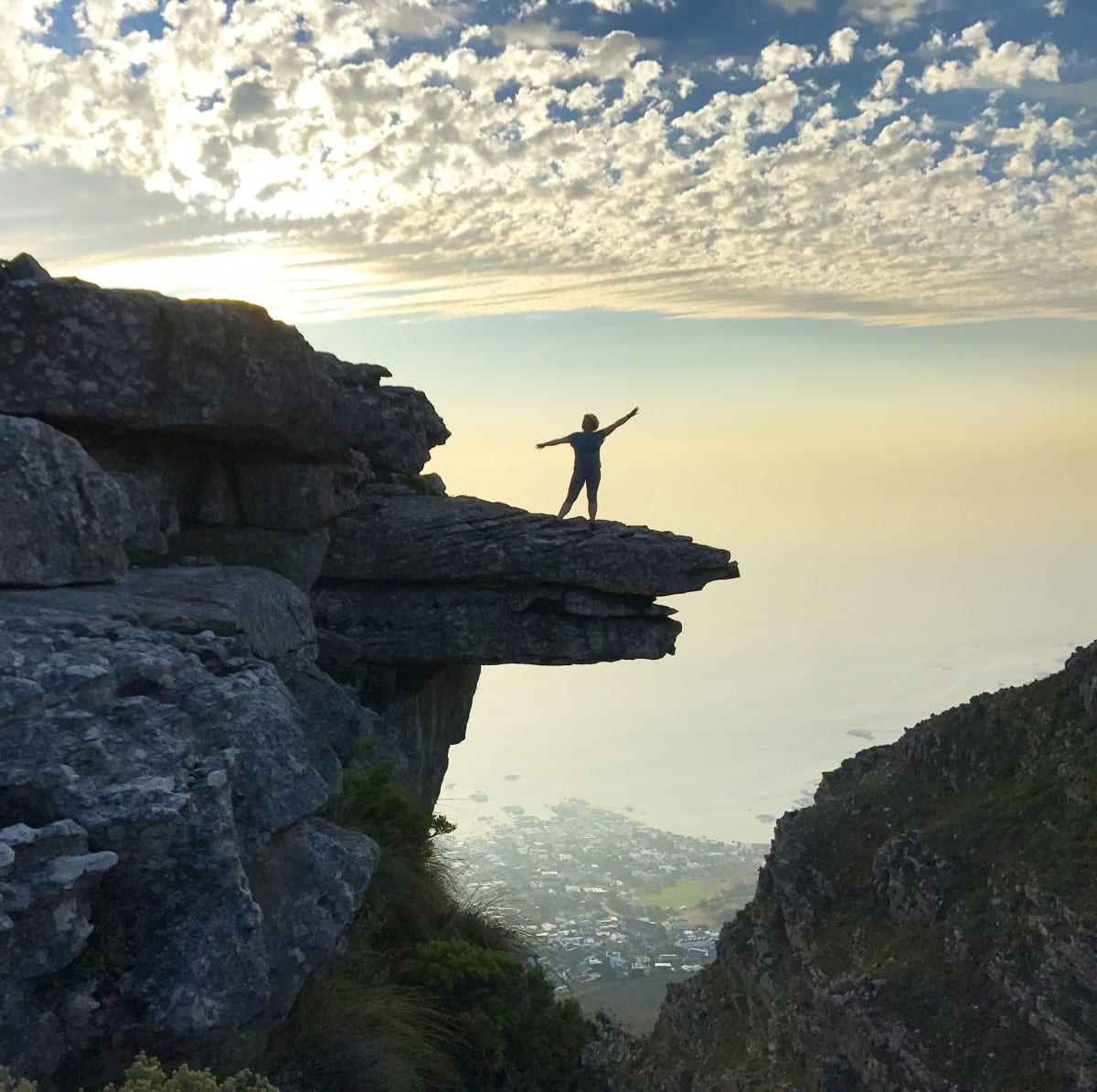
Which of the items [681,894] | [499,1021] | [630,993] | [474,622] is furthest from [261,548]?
[681,894]

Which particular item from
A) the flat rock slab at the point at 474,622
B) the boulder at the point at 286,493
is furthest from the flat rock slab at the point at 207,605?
the flat rock slab at the point at 474,622

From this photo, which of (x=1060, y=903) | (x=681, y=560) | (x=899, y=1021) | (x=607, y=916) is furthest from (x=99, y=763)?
(x=607, y=916)

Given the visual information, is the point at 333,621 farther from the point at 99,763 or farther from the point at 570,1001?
the point at 99,763

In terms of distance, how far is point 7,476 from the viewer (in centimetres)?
1311

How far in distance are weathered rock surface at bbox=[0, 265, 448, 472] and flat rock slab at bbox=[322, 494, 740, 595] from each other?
3395mm

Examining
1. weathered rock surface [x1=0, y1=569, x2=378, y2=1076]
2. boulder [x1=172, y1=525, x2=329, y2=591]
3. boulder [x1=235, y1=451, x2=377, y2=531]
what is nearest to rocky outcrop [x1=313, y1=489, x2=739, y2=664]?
boulder [x1=172, y1=525, x2=329, y2=591]

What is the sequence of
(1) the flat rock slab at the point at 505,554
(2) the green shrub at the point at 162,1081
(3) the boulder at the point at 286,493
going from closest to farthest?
(2) the green shrub at the point at 162,1081 < (3) the boulder at the point at 286,493 < (1) the flat rock slab at the point at 505,554

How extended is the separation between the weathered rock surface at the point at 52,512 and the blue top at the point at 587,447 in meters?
12.4

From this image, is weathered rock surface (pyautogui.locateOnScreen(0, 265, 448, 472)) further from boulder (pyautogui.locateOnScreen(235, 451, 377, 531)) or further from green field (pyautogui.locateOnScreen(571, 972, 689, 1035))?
green field (pyautogui.locateOnScreen(571, 972, 689, 1035))

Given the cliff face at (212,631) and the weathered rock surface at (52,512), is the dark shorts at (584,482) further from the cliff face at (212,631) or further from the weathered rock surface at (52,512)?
the weathered rock surface at (52,512)

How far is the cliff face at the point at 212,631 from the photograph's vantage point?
8672 millimetres

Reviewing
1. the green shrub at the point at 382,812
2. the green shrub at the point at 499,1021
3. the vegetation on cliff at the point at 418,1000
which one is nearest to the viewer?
the vegetation on cliff at the point at 418,1000

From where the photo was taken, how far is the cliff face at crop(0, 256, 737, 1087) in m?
8.67

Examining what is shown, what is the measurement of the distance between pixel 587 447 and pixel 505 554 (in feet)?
11.3
